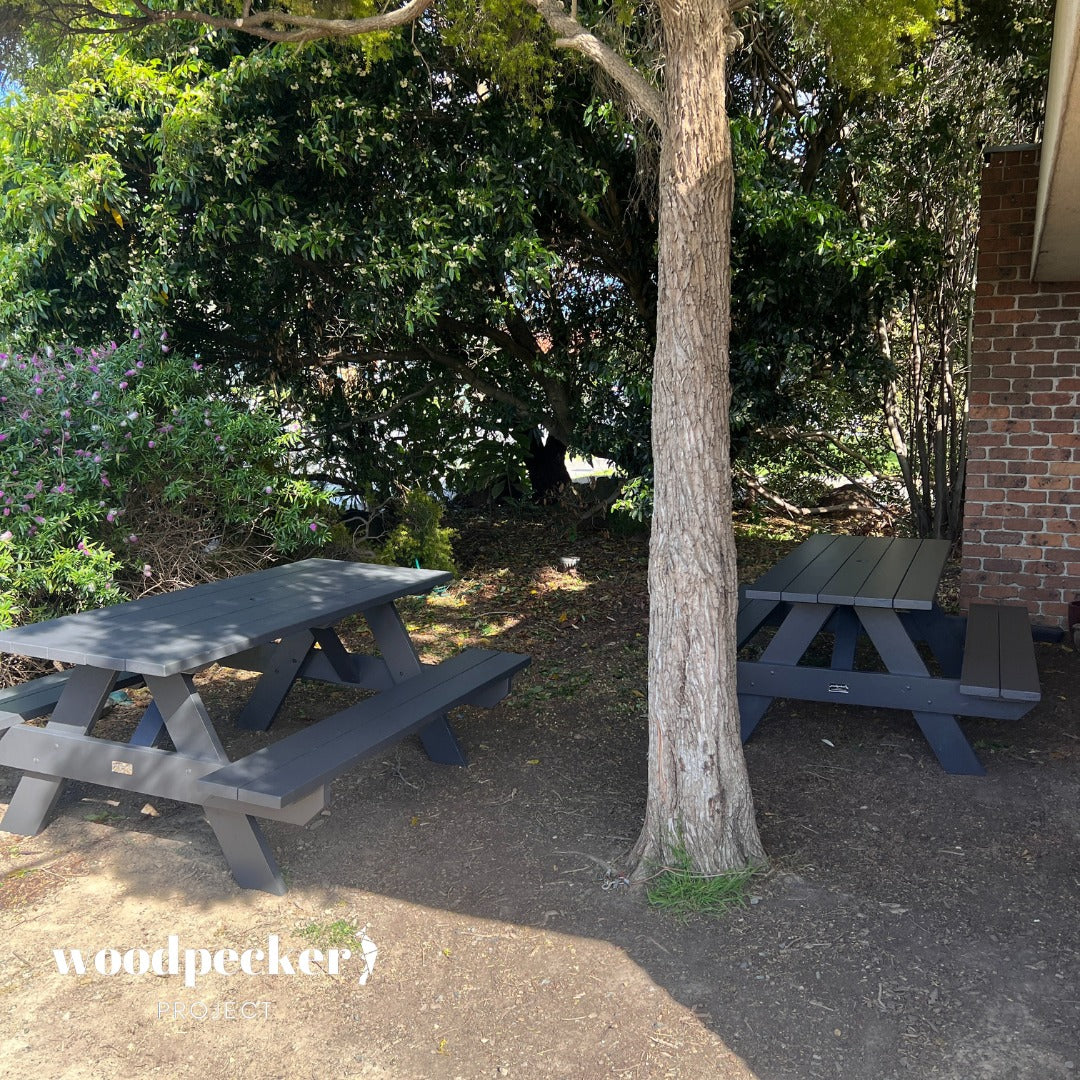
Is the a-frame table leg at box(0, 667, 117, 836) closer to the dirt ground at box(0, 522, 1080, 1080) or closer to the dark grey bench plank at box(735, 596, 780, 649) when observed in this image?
the dirt ground at box(0, 522, 1080, 1080)

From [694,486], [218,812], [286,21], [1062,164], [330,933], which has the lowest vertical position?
[330,933]

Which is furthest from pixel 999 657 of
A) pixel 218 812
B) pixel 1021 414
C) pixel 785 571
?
pixel 218 812

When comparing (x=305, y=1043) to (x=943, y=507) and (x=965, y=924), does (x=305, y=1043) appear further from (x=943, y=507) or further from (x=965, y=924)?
(x=943, y=507)

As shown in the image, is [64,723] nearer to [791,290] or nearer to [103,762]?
[103,762]

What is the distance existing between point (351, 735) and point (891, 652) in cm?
229

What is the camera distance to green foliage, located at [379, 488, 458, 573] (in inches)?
309

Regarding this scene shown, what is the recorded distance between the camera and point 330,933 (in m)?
3.15

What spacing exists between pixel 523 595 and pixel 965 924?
4946 millimetres

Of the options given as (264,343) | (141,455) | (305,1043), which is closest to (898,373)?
(264,343)

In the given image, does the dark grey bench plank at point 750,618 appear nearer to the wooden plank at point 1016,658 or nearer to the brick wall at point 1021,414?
the wooden plank at point 1016,658

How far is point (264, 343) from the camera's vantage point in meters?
7.86

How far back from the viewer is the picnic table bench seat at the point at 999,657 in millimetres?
3865

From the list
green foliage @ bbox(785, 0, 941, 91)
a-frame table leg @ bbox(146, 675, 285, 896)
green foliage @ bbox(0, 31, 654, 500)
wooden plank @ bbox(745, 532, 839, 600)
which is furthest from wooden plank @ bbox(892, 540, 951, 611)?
green foliage @ bbox(785, 0, 941, 91)

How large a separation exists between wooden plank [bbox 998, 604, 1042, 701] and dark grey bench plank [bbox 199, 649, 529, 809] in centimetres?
206
